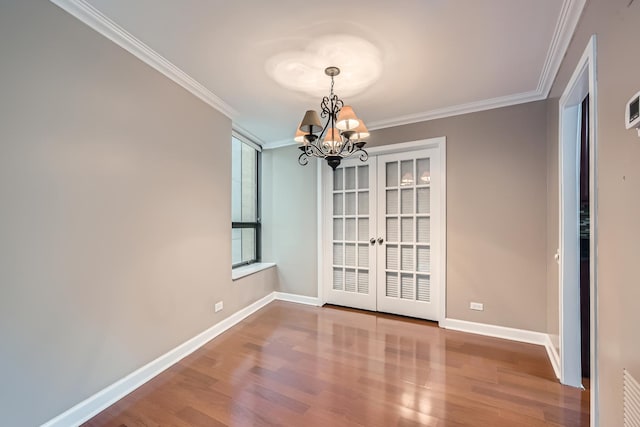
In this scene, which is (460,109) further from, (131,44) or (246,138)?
(131,44)

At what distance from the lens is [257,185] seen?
14.4 ft

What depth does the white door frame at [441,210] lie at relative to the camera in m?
3.16

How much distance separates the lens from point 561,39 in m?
1.86

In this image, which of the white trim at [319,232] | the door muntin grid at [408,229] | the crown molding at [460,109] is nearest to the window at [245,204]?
the white trim at [319,232]

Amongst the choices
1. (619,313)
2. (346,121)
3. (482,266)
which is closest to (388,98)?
(346,121)

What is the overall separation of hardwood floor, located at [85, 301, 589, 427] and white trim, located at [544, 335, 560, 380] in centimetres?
6

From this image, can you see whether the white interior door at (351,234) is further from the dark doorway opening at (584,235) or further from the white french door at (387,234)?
the dark doorway opening at (584,235)

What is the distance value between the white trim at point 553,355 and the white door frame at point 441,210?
944mm

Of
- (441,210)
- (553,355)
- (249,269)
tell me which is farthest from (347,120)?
(553,355)

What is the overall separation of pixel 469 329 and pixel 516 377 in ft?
2.86

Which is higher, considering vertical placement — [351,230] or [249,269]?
[351,230]

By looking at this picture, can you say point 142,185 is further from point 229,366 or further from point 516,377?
point 516,377

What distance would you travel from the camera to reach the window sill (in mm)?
3449

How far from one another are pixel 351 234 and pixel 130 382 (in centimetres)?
289
